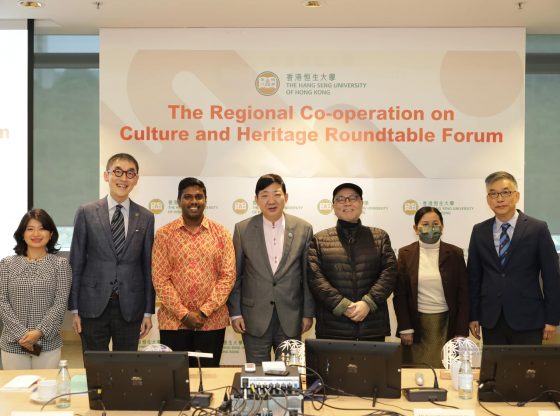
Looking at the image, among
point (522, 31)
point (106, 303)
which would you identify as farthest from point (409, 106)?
point (106, 303)

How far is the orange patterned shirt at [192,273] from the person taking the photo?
413 cm

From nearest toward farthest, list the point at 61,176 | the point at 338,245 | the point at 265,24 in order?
the point at 338,245 < the point at 265,24 < the point at 61,176

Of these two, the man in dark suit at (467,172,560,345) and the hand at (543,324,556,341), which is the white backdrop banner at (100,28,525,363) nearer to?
the man in dark suit at (467,172,560,345)

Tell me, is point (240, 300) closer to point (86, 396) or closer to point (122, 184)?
point (122, 184)

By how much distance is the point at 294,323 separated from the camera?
4344 mm

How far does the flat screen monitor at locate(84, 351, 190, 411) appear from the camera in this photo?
2.72 m

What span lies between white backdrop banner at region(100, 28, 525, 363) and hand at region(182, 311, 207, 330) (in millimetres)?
1843

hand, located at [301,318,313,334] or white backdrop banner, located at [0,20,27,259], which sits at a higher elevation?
white backdrop banner, located at [0,20,27,259]

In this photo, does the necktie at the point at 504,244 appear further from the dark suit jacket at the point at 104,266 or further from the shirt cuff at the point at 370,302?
the dark suit jacket at the point at 104,266

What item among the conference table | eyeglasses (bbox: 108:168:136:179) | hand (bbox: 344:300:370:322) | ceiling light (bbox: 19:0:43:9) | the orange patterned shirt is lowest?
the conference table

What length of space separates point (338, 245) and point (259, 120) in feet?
6.66

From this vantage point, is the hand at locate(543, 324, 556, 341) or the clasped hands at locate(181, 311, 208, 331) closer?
the clasped hands at locate(181, 311, 208, 331)

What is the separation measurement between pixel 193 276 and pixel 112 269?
0.57 m

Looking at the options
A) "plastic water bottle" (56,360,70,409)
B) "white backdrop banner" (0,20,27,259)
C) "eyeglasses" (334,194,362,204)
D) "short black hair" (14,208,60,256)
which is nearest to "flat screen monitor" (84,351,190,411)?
"plastic water bottle" (56,360,70,409)
